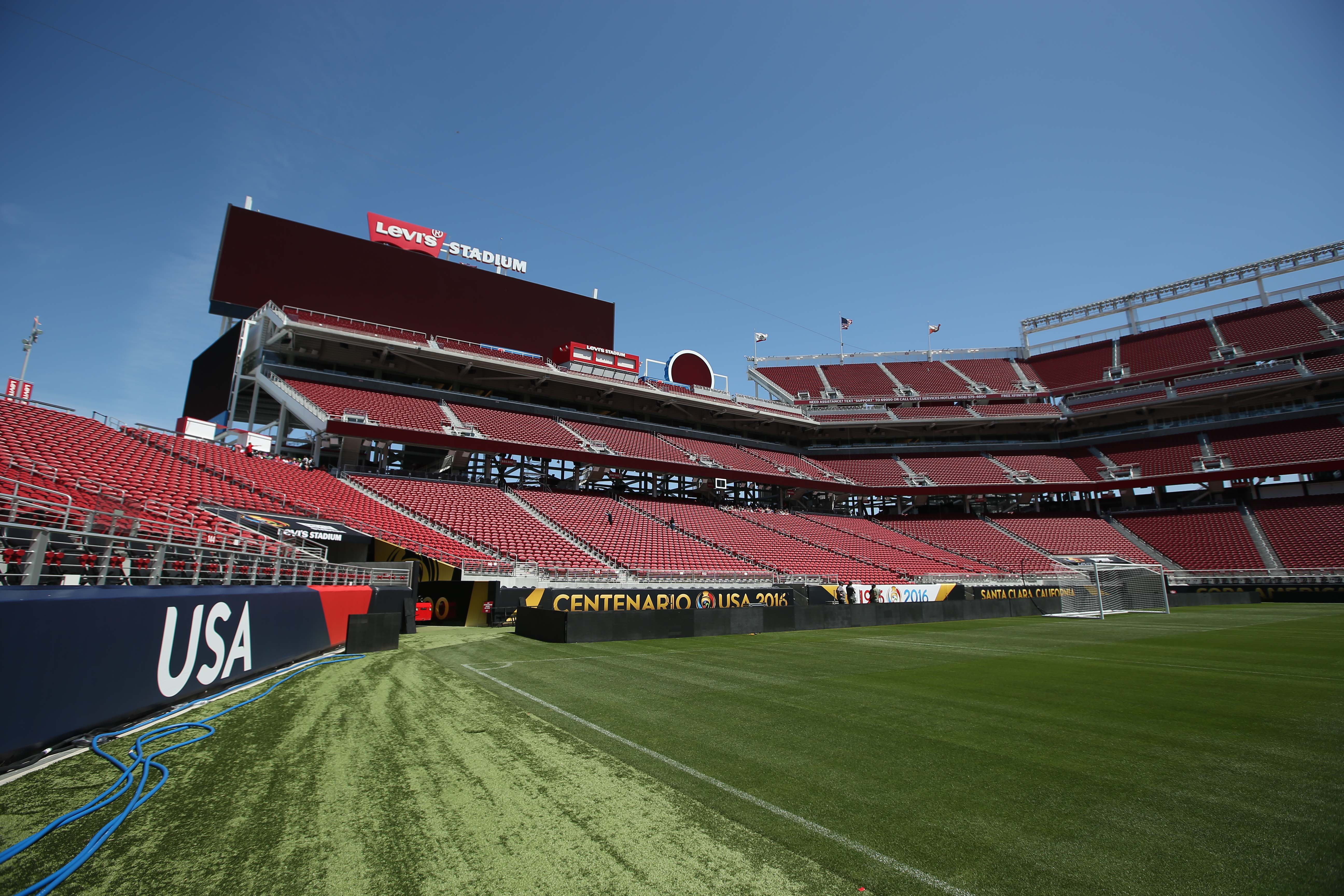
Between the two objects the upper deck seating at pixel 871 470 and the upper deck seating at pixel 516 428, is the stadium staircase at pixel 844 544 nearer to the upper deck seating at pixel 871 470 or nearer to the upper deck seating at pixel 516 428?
the upper deck seating at pixel 871 470

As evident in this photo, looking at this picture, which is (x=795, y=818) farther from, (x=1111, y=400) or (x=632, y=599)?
(x=1111, y=400)

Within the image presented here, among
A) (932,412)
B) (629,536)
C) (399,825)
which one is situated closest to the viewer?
(399,825)

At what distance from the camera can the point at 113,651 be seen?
5625mm

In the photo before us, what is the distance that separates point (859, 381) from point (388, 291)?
39.0m

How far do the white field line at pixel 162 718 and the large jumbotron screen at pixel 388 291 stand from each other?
90.9 ft

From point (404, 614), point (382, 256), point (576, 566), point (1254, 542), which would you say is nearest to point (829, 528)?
point (576, 566)

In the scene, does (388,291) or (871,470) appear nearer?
(388,291)

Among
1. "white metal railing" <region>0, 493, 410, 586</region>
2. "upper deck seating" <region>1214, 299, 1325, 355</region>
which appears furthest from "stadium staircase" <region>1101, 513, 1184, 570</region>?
"white metal railing" <region>0, 493, 410, 586</region>

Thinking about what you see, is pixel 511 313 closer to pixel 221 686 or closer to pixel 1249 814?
pixel 221 686

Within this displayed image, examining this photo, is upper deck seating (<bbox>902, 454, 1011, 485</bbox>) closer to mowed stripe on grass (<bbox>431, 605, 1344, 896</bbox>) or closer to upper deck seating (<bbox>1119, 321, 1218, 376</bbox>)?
upper deck seating (<bbox>1119, 321, 1218, 376</bbox>)

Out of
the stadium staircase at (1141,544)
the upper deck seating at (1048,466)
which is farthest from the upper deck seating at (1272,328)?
the stadium staircase at (1141,544)

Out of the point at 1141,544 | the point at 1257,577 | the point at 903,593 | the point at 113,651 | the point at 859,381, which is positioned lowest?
the point at 113,651

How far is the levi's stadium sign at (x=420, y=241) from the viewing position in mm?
36375

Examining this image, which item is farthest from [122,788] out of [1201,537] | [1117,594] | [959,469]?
[1201,537]
